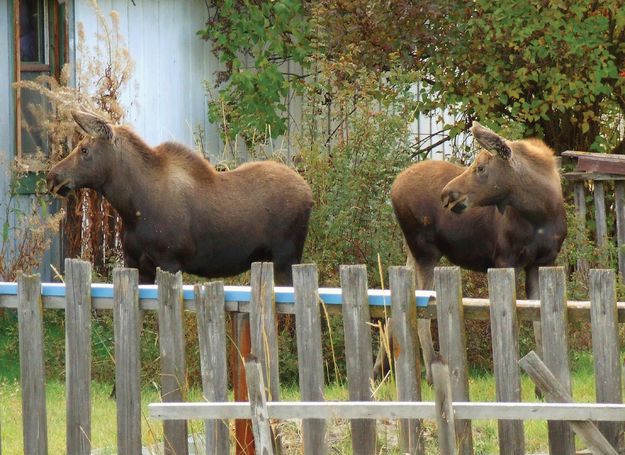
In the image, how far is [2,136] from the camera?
14594 mm

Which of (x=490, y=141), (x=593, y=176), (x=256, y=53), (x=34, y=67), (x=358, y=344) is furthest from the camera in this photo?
(x=256, y=53)

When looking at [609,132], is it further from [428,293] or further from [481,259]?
[428,293]

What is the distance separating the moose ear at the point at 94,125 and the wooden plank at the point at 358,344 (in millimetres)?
4707

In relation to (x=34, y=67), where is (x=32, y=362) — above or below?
below

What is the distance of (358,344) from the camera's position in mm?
6246

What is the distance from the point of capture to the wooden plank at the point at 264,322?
6.32m

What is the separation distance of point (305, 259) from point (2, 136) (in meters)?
4.62

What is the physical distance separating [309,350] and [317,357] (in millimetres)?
53

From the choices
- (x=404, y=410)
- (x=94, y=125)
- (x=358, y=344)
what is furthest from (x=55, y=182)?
(x=404, y=410)

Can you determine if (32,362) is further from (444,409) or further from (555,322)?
(555,322)

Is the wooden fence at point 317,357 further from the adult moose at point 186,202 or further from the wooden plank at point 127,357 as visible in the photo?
the adult moose at point 186,202

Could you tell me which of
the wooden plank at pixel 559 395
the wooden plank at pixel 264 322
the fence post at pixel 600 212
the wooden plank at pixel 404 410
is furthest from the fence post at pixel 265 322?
the fence post at pixel 600 212

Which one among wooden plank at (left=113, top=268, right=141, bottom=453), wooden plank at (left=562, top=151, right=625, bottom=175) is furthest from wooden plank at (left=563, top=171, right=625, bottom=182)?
wooden plank at (left=113, top=268, right=141, bottom=453)

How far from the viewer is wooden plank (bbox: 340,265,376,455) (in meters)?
6.24
